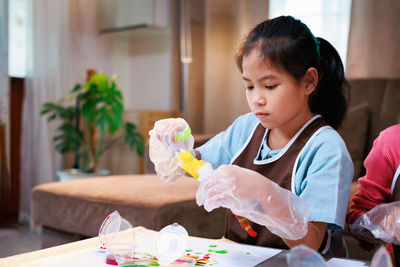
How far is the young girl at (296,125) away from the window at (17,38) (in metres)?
2.52

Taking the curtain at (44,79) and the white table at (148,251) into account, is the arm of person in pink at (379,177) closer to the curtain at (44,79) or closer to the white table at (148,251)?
the white table at (148,251)

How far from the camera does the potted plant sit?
2943 millimetres

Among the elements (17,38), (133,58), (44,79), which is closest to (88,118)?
(44,79)

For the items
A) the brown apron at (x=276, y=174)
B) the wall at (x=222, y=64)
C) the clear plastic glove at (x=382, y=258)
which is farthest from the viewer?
the wall at (x=222, y=64)

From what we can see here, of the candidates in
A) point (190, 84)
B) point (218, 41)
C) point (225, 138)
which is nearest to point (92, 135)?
point (190, 84)

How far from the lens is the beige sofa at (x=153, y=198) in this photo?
1485 mm

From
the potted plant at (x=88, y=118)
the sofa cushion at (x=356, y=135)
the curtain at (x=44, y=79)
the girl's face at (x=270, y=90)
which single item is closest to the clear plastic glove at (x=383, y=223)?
the girl's face at (x=270, y=90)

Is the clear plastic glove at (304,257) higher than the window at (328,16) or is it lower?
lower

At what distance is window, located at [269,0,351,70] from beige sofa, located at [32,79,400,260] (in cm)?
77

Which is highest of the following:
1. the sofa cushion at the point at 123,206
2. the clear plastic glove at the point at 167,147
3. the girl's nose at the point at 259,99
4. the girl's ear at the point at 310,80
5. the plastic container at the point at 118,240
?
the girl's ear at the point at 310,80

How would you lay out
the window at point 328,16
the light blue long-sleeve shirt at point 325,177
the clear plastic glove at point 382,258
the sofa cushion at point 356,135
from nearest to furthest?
the clear plastic glove at point 382,258 < the light blue long-sleeve shirt at point 325,177 < the sofa cushion at point 356,135 < the window at point 328,16

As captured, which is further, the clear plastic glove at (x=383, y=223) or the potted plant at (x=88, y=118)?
the potted plant at (x=88, y=118)

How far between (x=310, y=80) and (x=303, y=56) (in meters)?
0.05

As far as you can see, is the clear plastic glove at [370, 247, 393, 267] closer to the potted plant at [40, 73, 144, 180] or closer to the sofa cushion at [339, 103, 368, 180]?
the sofa cushion at [339, 103, 368, 180]
